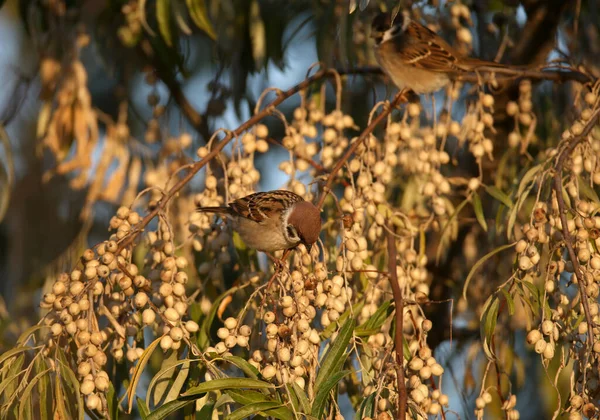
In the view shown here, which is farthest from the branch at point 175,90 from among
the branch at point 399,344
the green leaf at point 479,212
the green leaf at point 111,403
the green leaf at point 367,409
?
the green leaf at point 367,409

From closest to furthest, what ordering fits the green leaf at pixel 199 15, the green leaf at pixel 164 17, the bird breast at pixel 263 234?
the bird breast at pixel 263 234, the green leaf at pixel 199 15, the green leaf at pixel 164 17

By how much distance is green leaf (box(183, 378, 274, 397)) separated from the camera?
82.4 inches

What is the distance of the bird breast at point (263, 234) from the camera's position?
120 inches

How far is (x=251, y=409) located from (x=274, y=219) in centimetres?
124

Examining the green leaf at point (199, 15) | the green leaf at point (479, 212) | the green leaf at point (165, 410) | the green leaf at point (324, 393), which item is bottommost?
the green leaf at point (479, 212)

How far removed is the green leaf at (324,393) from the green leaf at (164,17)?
192cm

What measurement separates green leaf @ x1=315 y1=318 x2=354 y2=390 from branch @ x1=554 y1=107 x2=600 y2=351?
0.64 m

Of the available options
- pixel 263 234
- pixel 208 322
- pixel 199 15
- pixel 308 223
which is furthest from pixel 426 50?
pixel 208 322

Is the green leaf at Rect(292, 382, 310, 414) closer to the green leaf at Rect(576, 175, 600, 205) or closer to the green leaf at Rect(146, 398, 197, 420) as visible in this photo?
the green leaf at Rect(146, 398, 197, 420)

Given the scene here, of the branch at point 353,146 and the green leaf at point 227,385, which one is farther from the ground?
the branch at point 353,146

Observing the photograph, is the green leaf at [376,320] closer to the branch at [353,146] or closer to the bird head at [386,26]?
the branch at [353,146]

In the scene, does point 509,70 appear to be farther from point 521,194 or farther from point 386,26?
point 386,26

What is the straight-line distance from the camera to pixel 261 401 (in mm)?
2086

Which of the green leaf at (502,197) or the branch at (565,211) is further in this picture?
the green leaf at (502,197)
